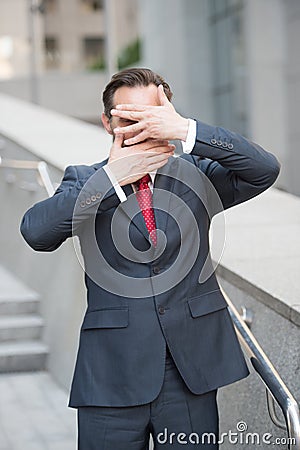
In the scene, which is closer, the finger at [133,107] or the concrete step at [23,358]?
the finger at [133,107]

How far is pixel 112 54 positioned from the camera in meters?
15.7

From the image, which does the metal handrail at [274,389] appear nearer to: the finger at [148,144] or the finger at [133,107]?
the finger at [148,144]

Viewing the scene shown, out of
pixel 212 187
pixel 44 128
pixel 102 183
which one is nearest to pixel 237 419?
pixel 212 187

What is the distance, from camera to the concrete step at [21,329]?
586 cm

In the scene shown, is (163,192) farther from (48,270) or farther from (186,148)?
(48,270)

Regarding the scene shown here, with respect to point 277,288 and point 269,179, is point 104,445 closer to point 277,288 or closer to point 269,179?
point 269,179

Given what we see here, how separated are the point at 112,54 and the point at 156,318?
13.7 m

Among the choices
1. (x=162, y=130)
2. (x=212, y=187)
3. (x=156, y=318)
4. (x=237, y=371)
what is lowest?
(x=237, y=371)

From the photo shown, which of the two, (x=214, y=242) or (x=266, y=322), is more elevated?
(x=214, y=242)

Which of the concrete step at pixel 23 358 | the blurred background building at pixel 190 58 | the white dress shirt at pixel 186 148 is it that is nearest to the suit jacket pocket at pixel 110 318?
the white dress shirt at pixel 186 148

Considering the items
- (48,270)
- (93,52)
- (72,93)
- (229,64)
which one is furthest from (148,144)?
(72,93)

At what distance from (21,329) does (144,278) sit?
11.7 ft

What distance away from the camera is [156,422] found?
2455 millimetres

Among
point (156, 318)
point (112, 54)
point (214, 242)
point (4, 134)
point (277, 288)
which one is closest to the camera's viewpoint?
point (156, 318)
